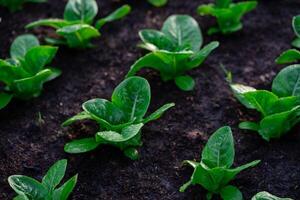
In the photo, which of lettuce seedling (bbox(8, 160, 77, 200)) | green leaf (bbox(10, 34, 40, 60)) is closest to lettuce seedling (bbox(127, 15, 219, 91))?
green leaf (bbox(10, 34, 40, 60))

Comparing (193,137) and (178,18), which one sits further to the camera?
(178,18)

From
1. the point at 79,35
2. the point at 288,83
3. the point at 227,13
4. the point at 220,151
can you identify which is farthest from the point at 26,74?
the point at 288,83

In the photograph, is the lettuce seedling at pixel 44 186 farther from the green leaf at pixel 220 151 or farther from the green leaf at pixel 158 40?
the green leaf at pixel 158 40

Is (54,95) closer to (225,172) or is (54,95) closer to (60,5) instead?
(60,5)

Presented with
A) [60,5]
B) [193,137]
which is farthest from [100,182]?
[60,5]

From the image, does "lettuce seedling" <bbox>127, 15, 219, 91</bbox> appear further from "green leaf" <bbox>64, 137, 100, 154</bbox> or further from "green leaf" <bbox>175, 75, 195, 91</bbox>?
"green leaf" <bbox>64, 137, 100, 154</bbox>

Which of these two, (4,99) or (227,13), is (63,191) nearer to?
(4,99)

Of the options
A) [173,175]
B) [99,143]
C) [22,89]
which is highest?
[22,89]
